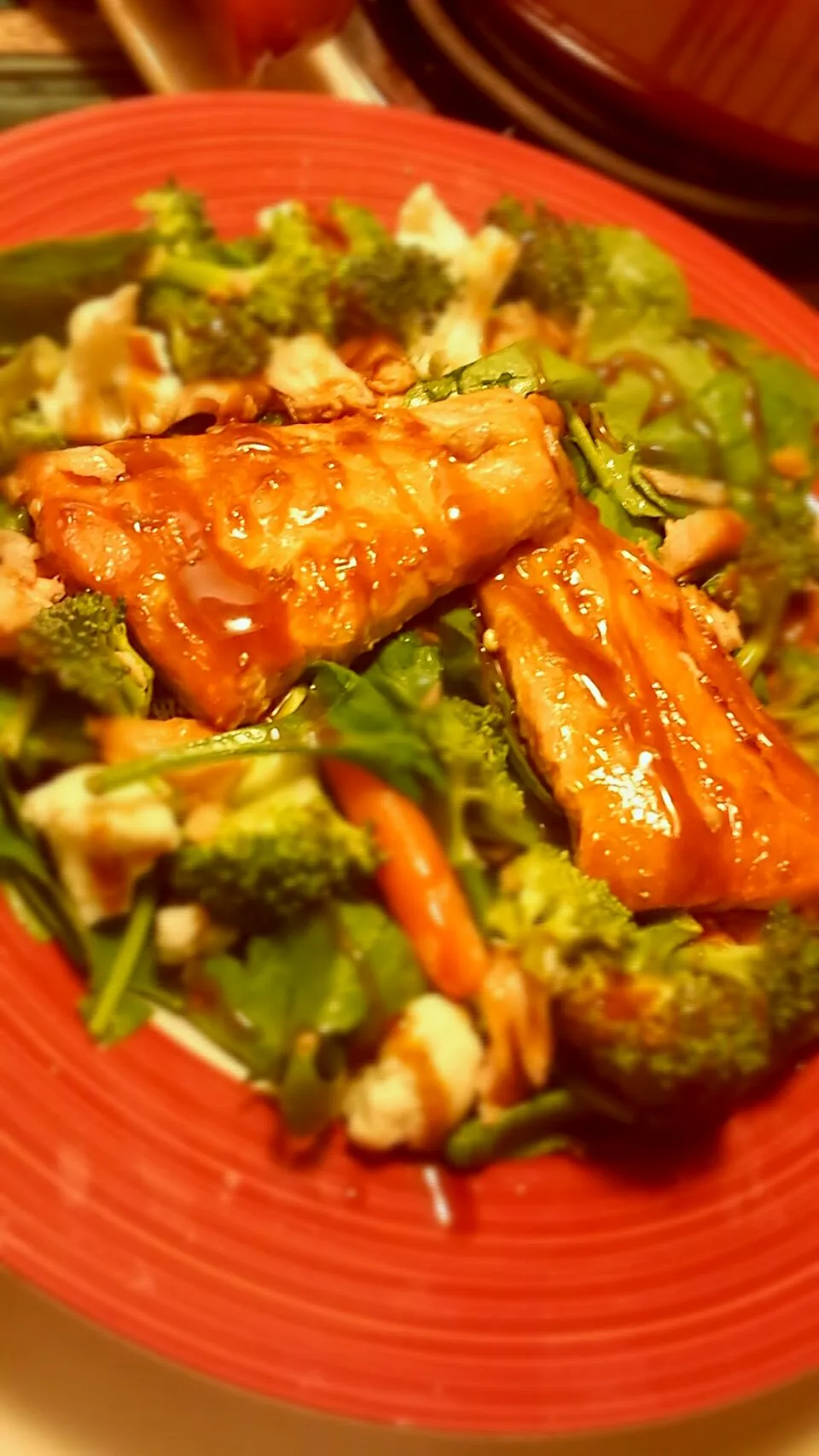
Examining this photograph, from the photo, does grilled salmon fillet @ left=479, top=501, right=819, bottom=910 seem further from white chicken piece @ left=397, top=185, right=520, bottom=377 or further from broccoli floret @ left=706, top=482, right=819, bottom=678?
white chicken piece @ left=397, top=185, right=520, bottom=377

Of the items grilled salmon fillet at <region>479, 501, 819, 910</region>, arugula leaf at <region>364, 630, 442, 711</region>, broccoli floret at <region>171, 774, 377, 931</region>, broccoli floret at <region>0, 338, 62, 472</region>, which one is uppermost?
grilled salmon fillet at <region>479, 501, 819, 910</region>

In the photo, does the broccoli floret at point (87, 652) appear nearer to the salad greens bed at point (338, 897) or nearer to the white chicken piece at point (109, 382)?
the salad greens bed at point (338, 897)

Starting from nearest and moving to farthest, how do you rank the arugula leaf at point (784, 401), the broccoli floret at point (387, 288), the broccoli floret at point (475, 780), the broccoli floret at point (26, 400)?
the broccoli floret at point (475, 780) < the broccoli floret at point (26, 400) < the broccoli floret at point (387, 288) < the arugula leaf at point (784, 401)

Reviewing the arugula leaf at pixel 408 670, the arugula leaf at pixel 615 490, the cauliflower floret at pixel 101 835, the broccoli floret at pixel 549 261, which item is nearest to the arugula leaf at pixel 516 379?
the arugula leaf at pixel 615 490

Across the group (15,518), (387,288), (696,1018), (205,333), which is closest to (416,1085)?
(696,1018)

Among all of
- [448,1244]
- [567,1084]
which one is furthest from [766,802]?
[448,1244]

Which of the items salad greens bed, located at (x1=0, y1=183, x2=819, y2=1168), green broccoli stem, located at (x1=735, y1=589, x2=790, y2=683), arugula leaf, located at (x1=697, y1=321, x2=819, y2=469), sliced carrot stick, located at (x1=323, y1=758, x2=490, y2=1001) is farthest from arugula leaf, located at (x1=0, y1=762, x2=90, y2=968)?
arugula leaf, located at (x1=697, y1=321, x2=819, y2=469)
